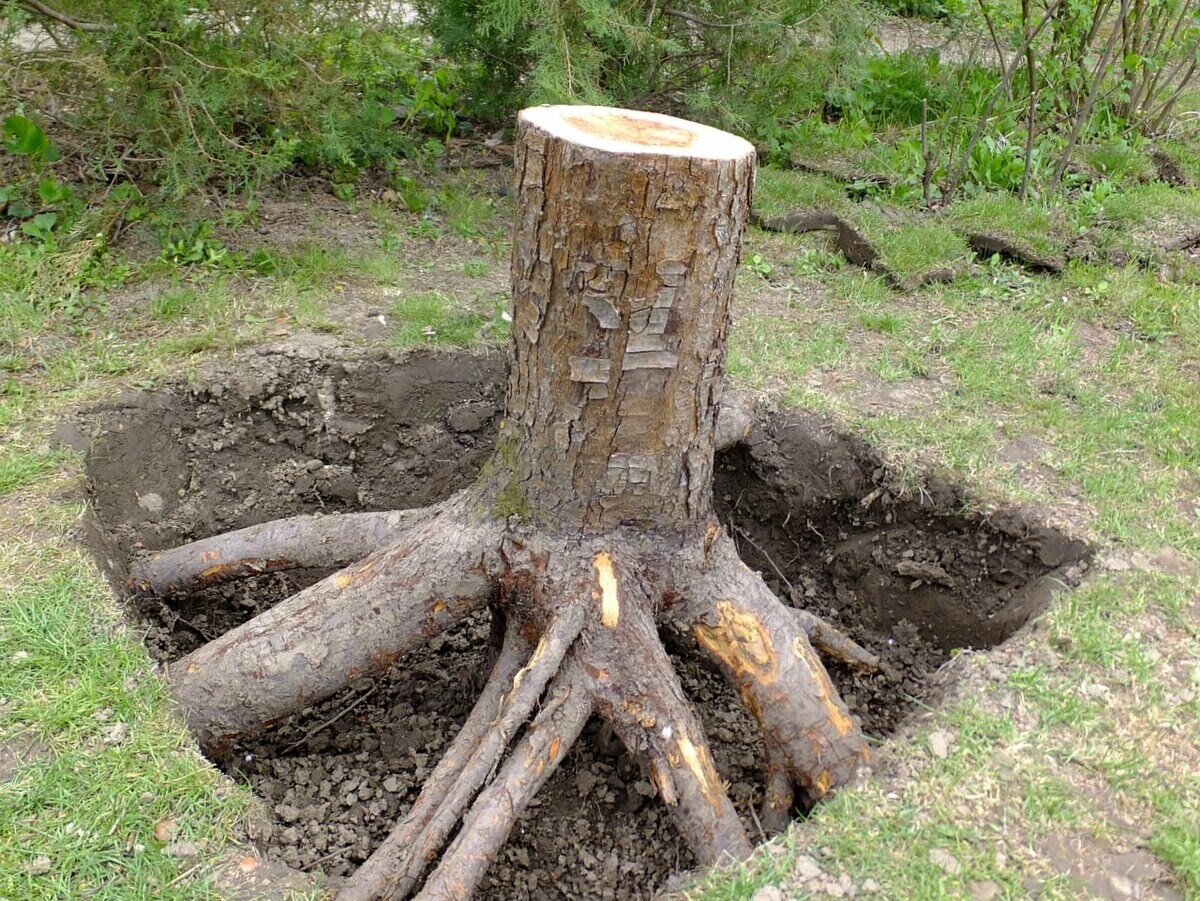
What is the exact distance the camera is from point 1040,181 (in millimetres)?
5598

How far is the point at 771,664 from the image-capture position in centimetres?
240

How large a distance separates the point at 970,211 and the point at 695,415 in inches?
140

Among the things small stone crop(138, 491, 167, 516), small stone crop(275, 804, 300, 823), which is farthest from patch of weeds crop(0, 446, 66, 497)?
small stone crop(275, 804, 300, 823)

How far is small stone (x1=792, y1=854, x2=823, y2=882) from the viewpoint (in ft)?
6.30

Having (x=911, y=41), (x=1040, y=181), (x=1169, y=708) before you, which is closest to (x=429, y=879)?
(x=1169, y=708)

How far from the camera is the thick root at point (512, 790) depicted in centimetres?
199

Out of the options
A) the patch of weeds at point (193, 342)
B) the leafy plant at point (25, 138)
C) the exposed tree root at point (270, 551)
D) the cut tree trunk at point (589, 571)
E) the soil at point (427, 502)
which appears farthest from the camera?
the leafy plant at point (25, 138)

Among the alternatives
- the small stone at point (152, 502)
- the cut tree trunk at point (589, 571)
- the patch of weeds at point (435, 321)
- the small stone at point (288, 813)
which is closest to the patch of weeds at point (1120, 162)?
the patch of weeds at point (435, 321)

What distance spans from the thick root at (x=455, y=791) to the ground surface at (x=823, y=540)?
196mm

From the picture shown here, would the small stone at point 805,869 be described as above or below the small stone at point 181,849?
above

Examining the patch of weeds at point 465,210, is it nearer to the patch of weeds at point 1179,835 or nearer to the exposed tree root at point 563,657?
the exposed tree root at point 563,657

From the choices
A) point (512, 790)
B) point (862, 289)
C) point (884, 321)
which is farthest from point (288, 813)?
point (862, 289)

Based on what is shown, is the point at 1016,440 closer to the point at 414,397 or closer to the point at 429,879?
the point at 414,397

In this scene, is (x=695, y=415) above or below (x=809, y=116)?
below
